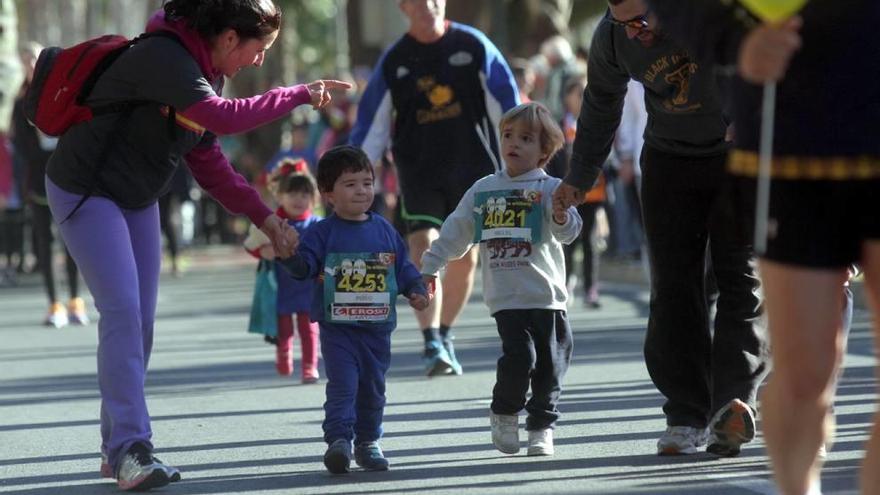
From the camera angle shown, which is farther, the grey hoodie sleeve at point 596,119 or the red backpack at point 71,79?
the grey hoodie sleeve at point 596,119

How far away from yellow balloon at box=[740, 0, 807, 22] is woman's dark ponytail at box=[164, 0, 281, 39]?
9.11ft

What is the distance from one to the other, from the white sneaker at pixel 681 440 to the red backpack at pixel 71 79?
7.58ft

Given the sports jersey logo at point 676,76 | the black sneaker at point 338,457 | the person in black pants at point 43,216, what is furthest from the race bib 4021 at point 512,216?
the person in black pants at point 43,216

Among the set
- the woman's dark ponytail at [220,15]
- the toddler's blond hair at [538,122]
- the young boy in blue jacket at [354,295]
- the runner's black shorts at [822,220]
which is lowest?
the young boy in blue jacket at [354,295]

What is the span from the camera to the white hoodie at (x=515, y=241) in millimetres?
7664

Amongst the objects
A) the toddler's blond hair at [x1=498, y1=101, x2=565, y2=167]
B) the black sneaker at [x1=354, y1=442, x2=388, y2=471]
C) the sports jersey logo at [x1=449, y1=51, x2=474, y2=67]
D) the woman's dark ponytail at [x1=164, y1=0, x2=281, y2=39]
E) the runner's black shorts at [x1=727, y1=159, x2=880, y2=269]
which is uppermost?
the woman's dark ponytail at [x1=164, y1=0, x2=281, y2=39]

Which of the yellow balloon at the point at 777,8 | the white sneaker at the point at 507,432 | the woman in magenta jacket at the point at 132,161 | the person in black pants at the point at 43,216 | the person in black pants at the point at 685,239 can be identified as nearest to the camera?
the yellow balloon at the point at 777,8

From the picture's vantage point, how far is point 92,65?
691 cm

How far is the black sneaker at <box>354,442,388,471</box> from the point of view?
7381 mm

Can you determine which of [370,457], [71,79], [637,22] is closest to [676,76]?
[637,22]

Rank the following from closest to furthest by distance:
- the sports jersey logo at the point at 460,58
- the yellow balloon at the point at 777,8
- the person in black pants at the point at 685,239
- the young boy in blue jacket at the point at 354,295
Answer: the yellow balloon at the point at 777,8 < the person in black pants at the point at 685,239 < the young boy in blue jacket at the point at 354,295 < the sports jersey logo at the point at 460,58

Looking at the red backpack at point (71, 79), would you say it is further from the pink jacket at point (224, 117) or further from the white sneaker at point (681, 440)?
the white sneaker at point (681, 440)

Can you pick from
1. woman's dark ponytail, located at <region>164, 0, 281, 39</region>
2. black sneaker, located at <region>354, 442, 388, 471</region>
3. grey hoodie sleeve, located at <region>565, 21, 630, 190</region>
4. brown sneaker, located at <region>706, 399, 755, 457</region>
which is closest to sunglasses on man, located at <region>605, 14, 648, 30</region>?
grey hoodie sleeve, located at <region>565, 21, 630, 190</region>

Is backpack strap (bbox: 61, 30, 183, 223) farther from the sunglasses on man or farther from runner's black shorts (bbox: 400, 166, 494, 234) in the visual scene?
runner's black shorts (bbox: 400, 166, 494, 234)
